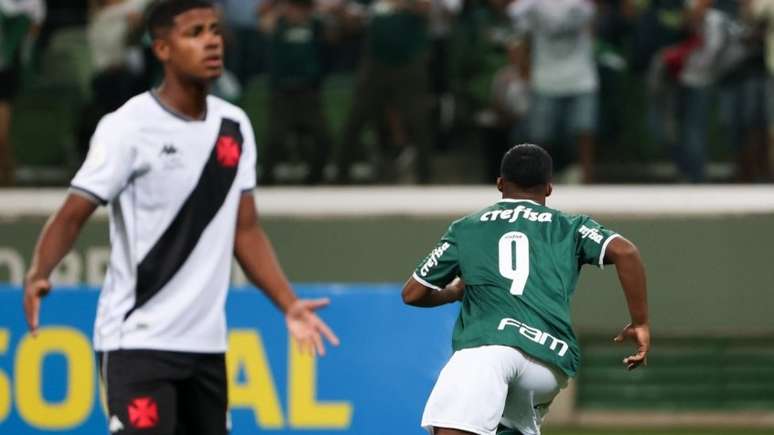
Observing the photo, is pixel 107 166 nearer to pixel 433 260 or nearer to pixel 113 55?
pixel 433 260

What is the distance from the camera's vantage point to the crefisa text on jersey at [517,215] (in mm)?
6598

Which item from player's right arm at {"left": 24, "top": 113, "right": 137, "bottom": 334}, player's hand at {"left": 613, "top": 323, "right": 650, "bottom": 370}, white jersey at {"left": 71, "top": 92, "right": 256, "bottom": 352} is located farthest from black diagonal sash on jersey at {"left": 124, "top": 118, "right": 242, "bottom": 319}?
player's hand at {"left": 613, "top": 323, "right": 650, "bottom": 370}

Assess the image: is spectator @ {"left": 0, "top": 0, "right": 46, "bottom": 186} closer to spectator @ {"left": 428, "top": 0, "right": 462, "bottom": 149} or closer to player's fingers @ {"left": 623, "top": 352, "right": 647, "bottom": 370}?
spectator @ {"left": 428, "top": 0, "right": 462, "bottom": 149}

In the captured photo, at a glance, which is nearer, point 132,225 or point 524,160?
point 132,225

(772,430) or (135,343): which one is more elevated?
(135,343)

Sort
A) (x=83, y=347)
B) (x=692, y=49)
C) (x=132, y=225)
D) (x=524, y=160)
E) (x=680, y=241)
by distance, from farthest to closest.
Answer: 1. (x=680, y=241)
2. (x=692, y=49)
3. (x=83, y=347)
4. (x=524, y=160)
5. (x=132, y=225)

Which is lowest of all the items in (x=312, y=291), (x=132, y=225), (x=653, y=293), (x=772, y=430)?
(x=772, y=430)

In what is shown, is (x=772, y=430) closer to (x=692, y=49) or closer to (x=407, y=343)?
(x=692, y=49)

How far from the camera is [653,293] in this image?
44.6 feet

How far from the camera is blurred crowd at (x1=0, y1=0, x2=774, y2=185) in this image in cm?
1253

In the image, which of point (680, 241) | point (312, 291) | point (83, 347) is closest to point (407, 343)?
point (312, 291)

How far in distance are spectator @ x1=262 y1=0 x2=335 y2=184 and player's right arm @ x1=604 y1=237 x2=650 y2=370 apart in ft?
20.7

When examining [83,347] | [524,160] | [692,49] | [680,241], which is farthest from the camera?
[680,241]

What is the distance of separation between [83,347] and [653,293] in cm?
528
